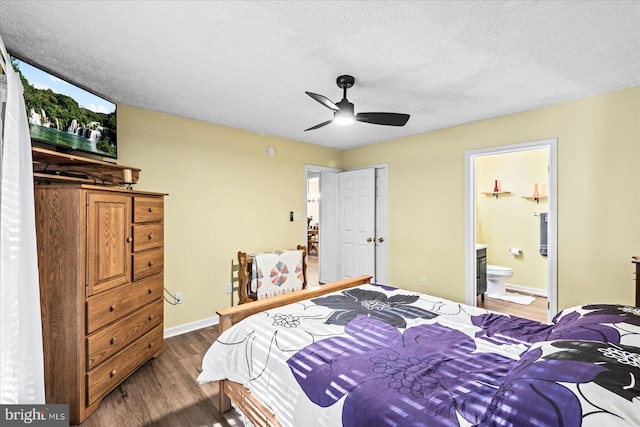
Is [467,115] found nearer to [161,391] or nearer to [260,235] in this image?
[260,235]

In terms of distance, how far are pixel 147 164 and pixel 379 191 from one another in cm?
310

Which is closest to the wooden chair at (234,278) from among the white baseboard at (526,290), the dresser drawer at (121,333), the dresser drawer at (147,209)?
the dresser drawer at (121,333)

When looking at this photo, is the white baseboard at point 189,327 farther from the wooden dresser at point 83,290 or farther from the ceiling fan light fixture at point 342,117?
the ceiling fan light fixture at point 342,117

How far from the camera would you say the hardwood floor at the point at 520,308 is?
147 inches

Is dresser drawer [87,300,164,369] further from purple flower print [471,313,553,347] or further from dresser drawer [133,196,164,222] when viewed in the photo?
purple flower print [471,313,553,347]

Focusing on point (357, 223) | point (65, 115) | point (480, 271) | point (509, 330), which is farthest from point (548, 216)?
point (65, 115)

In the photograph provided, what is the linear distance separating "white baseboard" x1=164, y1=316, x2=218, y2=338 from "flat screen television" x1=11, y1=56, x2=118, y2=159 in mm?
1876

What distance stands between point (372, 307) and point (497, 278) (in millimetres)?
3279

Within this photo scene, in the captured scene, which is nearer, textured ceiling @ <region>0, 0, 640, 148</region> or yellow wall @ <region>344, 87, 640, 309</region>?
textured ceiling @ <region>0, 0, 640, 148</region>

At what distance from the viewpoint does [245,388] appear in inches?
67.6

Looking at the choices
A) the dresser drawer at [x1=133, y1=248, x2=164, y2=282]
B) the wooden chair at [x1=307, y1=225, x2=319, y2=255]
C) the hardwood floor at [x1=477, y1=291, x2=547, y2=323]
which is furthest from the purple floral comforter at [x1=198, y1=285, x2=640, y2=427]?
the wooden chair at [x1=307, y1=225, x2=319, y2=255]

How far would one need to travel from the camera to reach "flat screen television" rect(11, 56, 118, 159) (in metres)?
1.96

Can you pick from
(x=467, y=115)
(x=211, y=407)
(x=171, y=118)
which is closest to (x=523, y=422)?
(x=211, y=407)

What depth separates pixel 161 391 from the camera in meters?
2.21
